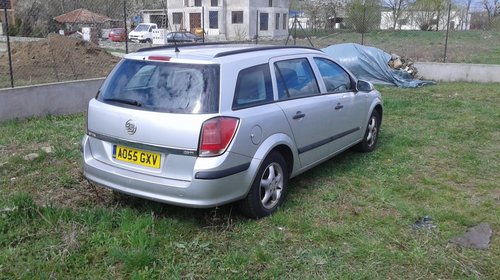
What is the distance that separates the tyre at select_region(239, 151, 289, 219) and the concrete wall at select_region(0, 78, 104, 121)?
565cm

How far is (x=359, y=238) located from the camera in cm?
387

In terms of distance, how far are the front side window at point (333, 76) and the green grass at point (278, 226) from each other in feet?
3.35

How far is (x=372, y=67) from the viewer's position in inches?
557

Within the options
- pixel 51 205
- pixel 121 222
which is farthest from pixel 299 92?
pixel 51 205

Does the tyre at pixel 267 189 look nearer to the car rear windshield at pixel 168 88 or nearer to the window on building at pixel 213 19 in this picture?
the car rear windshield at pixel 168 88

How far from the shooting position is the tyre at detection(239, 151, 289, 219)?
13.2 feet

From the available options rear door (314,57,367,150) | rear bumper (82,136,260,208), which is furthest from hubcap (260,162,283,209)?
rear door (314,57,367,150)

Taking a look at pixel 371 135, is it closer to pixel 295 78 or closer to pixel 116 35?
pixel 295 78

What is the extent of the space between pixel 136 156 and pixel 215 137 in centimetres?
73

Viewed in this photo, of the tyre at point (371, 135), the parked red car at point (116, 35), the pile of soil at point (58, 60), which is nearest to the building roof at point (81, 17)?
the pile of soil at point (58, 60)

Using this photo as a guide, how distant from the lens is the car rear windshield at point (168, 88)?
3701 millimetres

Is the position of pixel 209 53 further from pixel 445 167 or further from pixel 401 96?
pixel 401 96

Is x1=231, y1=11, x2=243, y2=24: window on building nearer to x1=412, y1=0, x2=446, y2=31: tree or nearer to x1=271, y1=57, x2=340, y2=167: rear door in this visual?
x1=412, y1=0, x2=446, y2=31: tree

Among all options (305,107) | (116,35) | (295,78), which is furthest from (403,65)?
(116,35)
